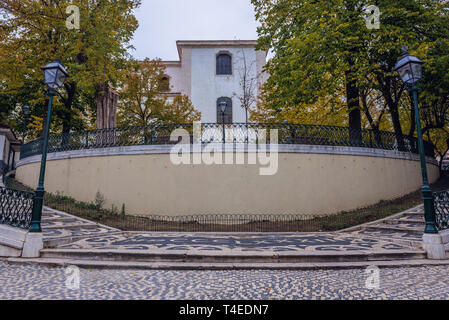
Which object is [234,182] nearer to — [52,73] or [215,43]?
[52,73]

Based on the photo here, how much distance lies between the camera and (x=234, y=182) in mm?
11117

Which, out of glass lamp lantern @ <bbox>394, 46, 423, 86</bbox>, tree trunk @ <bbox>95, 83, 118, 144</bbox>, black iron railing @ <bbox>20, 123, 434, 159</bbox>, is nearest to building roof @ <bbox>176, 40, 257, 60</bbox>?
tree trunk @ <bbox>95, 83, 118, 144</bbox>

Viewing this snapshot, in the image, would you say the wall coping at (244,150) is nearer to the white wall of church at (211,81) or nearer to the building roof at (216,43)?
the white wall of church at (211,81)

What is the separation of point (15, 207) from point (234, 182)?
7.18 m

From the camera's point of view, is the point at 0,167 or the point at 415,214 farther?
the point at 0,167

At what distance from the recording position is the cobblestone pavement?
395cm

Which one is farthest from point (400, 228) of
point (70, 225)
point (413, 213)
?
point (70, 225)

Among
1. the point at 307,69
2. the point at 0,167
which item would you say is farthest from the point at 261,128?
the point at 0,167

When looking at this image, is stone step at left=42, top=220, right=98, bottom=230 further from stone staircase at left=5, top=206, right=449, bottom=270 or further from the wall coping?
the wall coping

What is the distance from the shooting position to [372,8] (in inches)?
481
